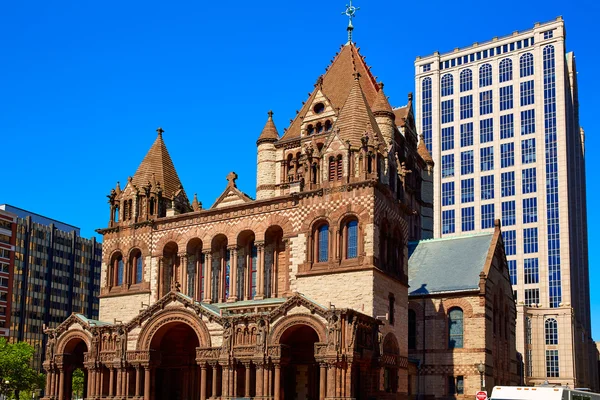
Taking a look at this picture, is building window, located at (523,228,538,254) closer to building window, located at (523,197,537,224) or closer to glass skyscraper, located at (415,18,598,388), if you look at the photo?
glass skyscraper, located at (415,18,598,388)

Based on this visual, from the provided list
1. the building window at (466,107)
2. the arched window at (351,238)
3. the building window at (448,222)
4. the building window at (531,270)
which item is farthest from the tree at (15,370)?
the building window at (466,107)

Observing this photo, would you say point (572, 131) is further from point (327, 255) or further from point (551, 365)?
point (327, 255)

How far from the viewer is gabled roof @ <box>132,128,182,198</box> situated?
2304 inches

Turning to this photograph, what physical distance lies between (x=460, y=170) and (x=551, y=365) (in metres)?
33.0

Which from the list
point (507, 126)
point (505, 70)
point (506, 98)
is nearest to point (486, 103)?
point (506, 98)

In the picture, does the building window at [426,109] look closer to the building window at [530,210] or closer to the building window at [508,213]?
the building window at [508,213]

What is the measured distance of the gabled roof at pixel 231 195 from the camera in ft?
188

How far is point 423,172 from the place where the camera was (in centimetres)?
7669

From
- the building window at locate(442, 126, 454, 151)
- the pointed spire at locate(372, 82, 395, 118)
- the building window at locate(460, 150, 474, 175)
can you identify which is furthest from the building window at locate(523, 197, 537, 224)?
the pointed spire at locate(372, 82, 395, 118)

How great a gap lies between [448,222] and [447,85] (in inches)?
900

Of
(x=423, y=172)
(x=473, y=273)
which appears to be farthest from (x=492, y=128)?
(x=473, y=273)

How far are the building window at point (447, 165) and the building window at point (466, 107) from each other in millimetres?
6750

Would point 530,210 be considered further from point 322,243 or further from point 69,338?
point 69,338

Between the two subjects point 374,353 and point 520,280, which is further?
point 520,280
